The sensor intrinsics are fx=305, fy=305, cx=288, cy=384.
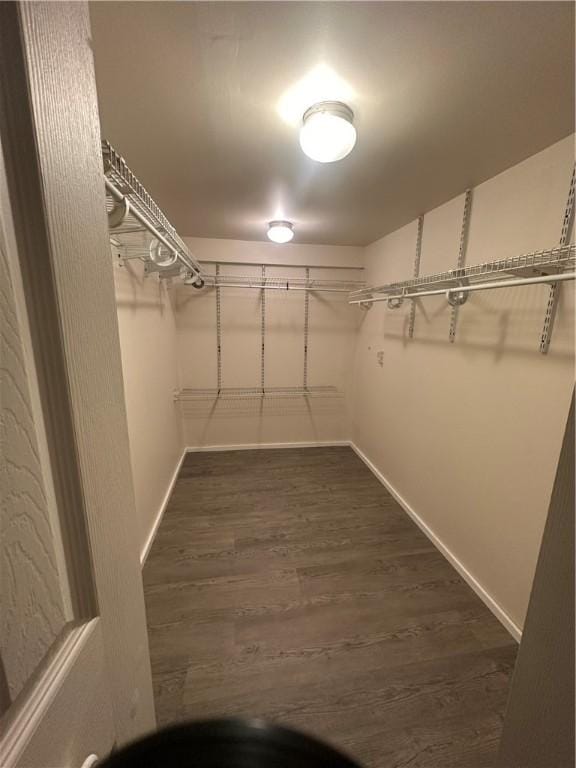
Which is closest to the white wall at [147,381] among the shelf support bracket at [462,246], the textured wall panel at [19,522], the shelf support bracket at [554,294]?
the textured wall panel at [19,522]

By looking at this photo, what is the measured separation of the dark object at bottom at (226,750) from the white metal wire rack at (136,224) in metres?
1.13

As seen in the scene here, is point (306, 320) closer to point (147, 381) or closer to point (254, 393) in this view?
point (254, 393)

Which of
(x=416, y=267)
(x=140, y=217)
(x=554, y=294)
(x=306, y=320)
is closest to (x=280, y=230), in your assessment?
(x=416, y=267)

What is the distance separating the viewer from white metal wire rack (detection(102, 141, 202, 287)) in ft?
3.10

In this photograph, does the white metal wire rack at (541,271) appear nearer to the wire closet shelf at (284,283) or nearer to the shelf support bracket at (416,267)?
the shelf support bracket at (416,267)

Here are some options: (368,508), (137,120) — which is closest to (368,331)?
(368,508)

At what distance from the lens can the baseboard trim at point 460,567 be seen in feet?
5.07

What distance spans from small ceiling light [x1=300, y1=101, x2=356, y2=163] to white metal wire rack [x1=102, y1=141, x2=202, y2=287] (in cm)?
64

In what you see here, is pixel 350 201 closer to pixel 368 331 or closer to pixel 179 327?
pixel 368 331

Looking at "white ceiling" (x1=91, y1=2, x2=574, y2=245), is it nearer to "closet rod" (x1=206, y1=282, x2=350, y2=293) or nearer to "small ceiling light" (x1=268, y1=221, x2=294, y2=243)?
"small ceiling light" (x1=268, y1=221, x2=294, y2=243)

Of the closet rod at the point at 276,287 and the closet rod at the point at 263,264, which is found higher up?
the closet rod at the point at 263,264

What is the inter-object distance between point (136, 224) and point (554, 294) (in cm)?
192

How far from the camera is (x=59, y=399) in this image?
1.12ft

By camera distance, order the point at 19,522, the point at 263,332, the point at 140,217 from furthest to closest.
A: the point at 263,332 < the point at 140,217 < the point at 19,522
